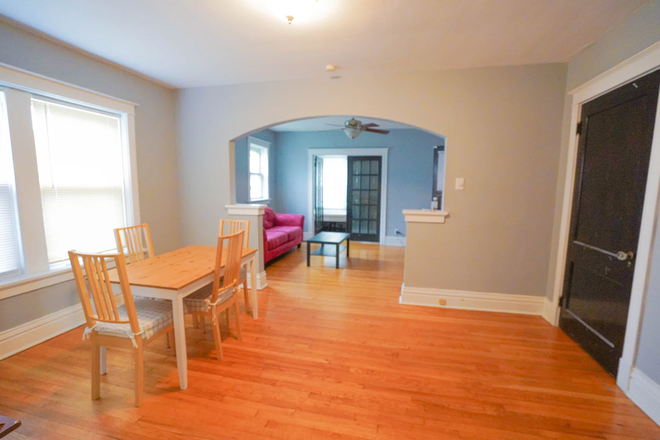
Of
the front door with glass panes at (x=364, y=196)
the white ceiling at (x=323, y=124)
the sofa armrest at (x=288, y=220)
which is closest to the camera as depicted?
the white ceiling at (x=323, y=124)

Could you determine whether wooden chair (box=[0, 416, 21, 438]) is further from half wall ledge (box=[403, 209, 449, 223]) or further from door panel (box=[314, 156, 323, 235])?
door panel (box=[314, 156, 323, 235])

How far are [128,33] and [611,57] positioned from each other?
380 centimetres

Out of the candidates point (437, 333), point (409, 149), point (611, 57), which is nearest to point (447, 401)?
point (437, 333)

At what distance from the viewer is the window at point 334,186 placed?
8.33 m

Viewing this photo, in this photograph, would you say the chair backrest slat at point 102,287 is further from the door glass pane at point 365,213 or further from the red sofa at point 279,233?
the door glass pane at point 365,213

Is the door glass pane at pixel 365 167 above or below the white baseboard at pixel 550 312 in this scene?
above

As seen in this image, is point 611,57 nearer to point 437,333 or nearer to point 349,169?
point 437,333

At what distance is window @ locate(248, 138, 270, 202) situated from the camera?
6.03m

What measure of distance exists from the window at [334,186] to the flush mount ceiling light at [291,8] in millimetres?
6188

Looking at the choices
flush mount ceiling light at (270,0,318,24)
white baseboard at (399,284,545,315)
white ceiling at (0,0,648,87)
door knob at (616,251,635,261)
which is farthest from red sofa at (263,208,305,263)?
door knob at (616,251,635,261)

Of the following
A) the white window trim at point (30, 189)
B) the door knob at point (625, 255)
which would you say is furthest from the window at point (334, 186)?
the door knob at point (625, 255)

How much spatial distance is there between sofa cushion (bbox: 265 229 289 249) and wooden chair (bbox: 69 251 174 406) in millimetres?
2729

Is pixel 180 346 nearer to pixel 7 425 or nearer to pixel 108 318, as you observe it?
pixel 108 318

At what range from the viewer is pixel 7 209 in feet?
7.45
